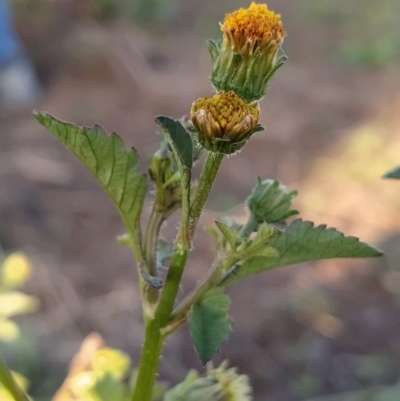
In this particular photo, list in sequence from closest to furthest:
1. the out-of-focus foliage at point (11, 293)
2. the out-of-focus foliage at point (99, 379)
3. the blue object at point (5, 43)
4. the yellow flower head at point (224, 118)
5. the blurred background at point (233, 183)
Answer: the yellow flower head at point (224, 118) < the out-of-focus foliage at point (99, 379) < the out-of-focus foliage at point (11, 293) < the blurred background at point (233, 183) < the blue object at point (5, 43)

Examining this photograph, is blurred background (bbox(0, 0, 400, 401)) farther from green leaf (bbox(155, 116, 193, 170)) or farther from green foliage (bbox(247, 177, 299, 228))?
green leaf (bbox(155, 116, 193, 170))

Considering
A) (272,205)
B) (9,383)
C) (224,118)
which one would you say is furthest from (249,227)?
(9,383)

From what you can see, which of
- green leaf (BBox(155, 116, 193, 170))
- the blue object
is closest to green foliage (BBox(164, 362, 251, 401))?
green leaf (BBox(155, 116, 193, 170))

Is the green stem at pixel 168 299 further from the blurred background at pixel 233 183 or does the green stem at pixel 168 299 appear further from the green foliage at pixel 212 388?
the blurred background at pixel 233 183

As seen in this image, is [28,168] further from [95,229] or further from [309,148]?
[309,148]

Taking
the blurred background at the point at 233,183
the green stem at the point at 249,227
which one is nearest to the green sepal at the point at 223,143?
the green stem at the point at 249,227

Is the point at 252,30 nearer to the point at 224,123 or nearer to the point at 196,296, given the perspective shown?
the point at 224,123
